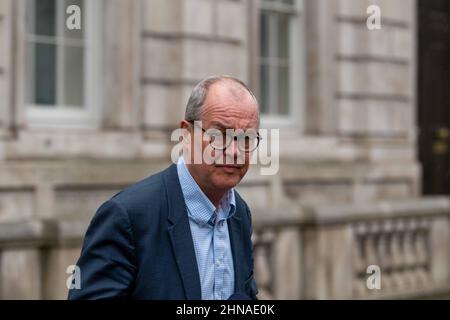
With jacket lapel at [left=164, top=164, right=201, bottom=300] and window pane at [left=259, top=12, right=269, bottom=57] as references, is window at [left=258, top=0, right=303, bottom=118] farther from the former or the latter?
jacket lapel at [left=164, top=164, right=201, bottom=300]

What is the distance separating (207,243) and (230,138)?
1.16 ft

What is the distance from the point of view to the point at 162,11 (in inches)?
348

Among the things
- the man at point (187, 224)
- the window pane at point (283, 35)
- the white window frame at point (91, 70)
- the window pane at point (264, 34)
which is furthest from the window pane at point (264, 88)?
the man at point (187, 224)

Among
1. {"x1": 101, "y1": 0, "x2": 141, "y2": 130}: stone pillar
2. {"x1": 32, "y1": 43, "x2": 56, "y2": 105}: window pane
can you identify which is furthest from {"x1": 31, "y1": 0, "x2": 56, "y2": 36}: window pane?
{"x1": 101, "y1": 0, "x2": 141, "y2": 130}: stone pillar

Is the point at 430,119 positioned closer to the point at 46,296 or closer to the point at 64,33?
the point at 64,33

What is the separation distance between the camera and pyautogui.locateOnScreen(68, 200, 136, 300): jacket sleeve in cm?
256

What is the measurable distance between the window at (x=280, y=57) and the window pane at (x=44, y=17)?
2774 mm

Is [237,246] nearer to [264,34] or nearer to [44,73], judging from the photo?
[44,73]

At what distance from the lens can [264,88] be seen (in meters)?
10.3

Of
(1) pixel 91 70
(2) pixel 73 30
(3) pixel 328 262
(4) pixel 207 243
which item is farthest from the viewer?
(3) pixel 328 262

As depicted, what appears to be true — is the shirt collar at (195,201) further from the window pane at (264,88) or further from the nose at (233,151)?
the window pane at (264,88)

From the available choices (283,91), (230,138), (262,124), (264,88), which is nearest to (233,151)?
(230,138)
